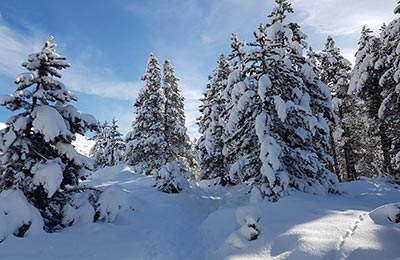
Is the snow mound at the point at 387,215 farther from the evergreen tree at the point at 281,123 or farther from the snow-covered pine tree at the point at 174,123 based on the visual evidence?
the snow-covered pine tree at the point at 174,123

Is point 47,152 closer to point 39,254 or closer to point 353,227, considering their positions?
point 39,254

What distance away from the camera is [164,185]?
51.3 ft

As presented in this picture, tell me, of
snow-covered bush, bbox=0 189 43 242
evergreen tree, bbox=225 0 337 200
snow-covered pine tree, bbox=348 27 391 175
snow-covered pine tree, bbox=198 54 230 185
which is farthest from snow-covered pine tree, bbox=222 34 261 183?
snow-covered pine tree, bbox=348 27 391 175

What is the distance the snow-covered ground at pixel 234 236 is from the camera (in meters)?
5.79

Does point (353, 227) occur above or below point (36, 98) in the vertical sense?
below

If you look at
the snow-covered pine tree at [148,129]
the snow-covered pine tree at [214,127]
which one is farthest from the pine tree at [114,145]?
the snow-covered pine tree at [214,127]

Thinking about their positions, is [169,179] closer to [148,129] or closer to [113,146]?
[148,129]

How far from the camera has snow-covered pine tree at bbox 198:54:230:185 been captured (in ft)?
65.7

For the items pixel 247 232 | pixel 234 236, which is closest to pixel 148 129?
pixel 234 236

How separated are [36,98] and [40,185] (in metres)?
2.71

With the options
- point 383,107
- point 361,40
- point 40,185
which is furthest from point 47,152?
point 361,40

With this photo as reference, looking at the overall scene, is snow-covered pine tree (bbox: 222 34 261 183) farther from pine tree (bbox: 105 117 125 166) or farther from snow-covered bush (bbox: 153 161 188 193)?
pine tree (bbox: 105 117 125 166)

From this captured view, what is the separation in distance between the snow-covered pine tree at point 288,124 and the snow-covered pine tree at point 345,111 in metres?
12.0

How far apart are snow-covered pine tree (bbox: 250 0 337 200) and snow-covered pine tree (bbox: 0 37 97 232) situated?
21.3ft
